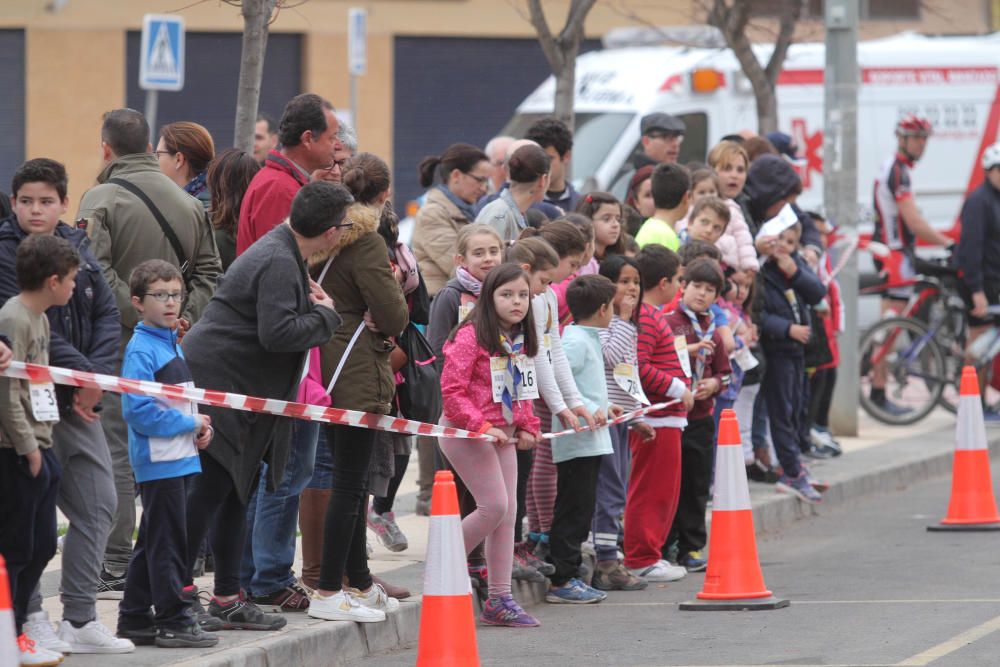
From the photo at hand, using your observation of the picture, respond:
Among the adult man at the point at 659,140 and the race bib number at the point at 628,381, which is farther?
the adult man at the point at 659,140

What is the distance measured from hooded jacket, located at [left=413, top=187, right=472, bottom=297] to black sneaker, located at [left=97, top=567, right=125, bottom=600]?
117 inches

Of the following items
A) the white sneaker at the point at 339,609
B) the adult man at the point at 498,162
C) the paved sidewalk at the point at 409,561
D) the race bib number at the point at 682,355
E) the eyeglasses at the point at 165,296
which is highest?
the adult man at the point at 498,162

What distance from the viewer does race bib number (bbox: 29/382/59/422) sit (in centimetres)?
607

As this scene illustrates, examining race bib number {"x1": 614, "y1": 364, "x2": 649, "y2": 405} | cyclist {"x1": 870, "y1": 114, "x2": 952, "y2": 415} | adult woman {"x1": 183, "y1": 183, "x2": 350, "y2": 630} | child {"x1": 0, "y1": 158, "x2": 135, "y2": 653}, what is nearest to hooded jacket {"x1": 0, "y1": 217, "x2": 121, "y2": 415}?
child {"x1": 0, "y1": 158, "x2": 135, "y2": 653}

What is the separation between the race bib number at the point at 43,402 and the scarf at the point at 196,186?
105 inches

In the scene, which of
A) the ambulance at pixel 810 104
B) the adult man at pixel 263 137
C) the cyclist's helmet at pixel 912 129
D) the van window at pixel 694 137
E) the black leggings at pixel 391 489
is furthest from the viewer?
the van window at pixel 694 137

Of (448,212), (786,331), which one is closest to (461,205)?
(448,212)

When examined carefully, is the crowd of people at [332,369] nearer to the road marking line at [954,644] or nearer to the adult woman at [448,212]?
the adult woman at [448,212]

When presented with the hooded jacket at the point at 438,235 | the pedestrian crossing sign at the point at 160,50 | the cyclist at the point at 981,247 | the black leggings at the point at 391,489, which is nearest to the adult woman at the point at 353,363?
the black leggings at the point at 391,489

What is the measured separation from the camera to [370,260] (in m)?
7.22

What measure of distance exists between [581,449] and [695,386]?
3.83ft

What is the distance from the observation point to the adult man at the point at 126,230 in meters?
7.88

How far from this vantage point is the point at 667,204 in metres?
10.3

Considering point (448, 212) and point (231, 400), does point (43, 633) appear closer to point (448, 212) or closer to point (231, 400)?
point (231, 400)
